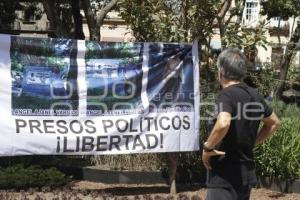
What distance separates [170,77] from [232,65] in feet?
11.6

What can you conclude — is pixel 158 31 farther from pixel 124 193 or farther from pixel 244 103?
pixel 244 103

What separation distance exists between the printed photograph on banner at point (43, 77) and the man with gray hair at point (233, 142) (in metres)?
A: 3.39

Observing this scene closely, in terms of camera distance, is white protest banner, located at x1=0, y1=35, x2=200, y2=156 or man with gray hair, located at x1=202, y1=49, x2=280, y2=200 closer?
man with gray hair, located at x1=202, y1=49, x2=280, y2=200

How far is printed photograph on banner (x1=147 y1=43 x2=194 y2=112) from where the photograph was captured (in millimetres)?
8250

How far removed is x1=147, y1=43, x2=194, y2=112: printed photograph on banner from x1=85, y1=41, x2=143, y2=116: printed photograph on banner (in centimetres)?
19

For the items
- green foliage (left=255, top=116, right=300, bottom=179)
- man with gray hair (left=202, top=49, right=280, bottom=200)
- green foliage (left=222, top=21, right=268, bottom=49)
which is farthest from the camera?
green foliage (left=255, top=116, right=300, bottom=179)

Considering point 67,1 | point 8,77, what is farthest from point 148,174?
point 67,1

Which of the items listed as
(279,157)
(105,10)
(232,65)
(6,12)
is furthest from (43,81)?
(6,12)

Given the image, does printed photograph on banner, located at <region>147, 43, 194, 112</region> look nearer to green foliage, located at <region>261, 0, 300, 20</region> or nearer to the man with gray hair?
the man with gray hair

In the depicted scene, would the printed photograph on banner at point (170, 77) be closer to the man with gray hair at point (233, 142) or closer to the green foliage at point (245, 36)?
the green foliage at point (245, 36)

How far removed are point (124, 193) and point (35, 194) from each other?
4.09 feet

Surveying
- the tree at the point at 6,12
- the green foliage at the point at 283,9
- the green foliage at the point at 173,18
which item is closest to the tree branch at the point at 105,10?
the green foliage at the point at 173,18

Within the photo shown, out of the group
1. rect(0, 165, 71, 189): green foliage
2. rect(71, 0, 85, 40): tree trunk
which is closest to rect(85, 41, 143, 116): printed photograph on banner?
rect(0, 165, 71, 189): green foliage

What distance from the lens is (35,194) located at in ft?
27.1
